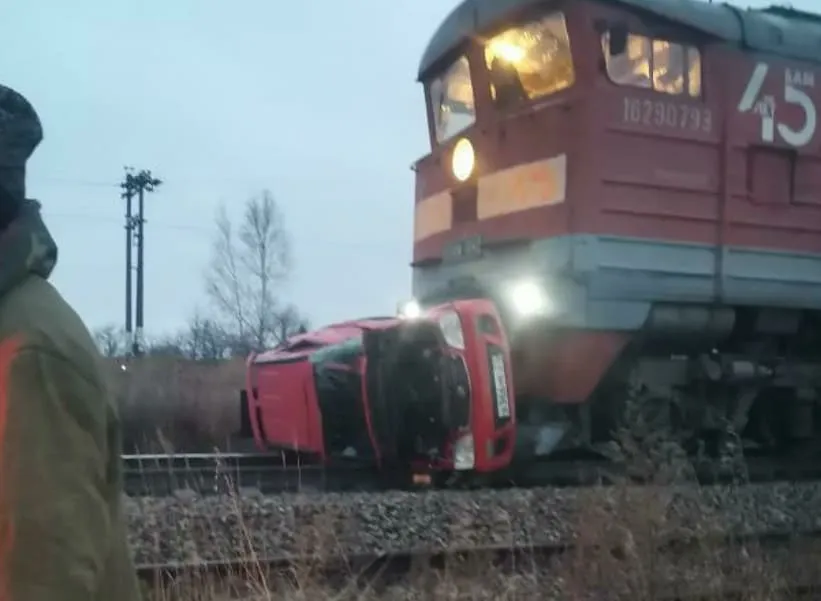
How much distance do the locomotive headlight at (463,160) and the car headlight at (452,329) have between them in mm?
1782

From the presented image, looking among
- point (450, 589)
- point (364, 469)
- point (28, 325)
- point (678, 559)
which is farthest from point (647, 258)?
point (28, 325)

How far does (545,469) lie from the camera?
8047 mm

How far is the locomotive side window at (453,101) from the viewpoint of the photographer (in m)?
9.02

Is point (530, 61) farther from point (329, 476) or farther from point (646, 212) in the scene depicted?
point (329, 476)

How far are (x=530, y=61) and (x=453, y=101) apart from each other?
1.10m

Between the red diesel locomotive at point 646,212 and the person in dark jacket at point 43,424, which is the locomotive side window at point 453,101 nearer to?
the red diesel locomotive at point 646,212

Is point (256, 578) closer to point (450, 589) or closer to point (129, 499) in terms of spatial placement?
point (450, 589)

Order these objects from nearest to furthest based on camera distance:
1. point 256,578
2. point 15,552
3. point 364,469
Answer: point 15,552, point 256,578, point 364,469

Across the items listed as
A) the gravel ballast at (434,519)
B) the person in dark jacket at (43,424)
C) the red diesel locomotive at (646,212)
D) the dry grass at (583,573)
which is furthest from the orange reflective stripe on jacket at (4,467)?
the red diesel locomotive at (646,212)

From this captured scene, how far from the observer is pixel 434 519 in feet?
21.7

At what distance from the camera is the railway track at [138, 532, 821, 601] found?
15.9 feet

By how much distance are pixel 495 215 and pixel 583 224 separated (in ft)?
3.23

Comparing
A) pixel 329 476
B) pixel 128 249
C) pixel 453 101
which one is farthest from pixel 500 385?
pixel 128 249

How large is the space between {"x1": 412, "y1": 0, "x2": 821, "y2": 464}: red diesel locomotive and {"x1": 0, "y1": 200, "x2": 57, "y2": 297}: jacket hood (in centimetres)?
599
